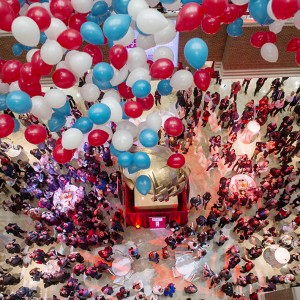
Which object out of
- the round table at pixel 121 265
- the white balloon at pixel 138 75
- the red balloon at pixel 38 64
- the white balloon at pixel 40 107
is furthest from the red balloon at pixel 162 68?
the round table at pixel 121 265

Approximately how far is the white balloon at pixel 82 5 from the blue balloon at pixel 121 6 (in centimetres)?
32

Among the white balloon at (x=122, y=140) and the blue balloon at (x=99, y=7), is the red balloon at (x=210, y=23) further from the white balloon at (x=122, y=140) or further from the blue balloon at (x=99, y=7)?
the white balloon at (x=122, y=140)

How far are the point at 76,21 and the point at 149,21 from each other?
120 cm

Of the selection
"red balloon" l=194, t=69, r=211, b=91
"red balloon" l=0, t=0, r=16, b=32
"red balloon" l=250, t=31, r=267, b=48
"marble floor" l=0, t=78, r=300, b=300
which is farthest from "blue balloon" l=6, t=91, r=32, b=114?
"marble floor" l=0, t=78, r=300, b=300

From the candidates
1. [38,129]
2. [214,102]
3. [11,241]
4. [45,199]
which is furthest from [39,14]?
[214,102]

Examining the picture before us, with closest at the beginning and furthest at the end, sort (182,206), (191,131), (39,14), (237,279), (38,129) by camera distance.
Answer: (39,14), (38,129), (237,279), (182,206), (191,131)

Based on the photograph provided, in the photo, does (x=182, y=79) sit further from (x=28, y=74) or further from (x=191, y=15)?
(x=28, y=74)

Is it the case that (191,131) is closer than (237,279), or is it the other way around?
(237,279)

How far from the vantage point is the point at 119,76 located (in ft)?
19.5

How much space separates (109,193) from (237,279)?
128 inches

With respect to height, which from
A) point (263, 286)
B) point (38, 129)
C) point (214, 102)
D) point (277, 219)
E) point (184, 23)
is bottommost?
point (263, 286)

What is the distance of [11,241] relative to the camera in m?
8.38

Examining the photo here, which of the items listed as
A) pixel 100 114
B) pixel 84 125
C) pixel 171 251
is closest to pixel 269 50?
pixel 100 114

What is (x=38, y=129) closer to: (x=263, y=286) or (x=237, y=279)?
(x=237, y=279)
